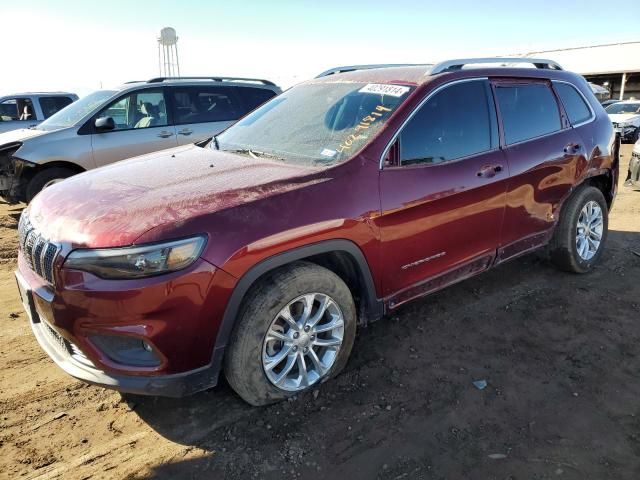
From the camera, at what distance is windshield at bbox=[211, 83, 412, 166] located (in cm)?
306

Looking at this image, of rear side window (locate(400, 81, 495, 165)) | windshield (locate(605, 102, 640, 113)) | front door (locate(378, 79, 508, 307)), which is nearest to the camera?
front door (locate(378, 79, 508, 307))

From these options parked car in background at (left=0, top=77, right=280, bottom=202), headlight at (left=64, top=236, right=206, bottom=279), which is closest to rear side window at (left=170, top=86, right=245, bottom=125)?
parked car in background at (left=0, top=77, right=280, bottom=202)

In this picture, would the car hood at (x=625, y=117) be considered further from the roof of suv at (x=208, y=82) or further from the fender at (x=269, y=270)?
the fender at (x=269, y=270)

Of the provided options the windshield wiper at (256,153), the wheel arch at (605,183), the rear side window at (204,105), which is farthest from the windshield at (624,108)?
the windshield wiper at (256,153)

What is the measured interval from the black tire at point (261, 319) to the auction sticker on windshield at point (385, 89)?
1.32 m

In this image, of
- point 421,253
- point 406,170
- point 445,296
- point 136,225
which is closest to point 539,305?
point 445,296

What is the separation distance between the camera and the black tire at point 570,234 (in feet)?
14.3

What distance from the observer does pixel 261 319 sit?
253 cm

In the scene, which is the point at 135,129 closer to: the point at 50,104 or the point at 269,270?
the point at 269,270

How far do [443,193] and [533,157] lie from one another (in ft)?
3.75

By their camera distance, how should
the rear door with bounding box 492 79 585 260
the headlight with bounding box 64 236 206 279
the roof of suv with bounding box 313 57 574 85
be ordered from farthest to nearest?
the rear door with bounding box 492 79 585 260 < the roof of suv with bounding box 313 57 574 85 < the headlight with bounding box 64 236 206 279

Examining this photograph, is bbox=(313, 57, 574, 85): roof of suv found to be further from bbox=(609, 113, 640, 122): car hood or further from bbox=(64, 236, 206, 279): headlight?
bbox=(609, 113, 640, 122): car hood

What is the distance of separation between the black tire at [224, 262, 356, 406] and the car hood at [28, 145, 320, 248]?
451 millimetres

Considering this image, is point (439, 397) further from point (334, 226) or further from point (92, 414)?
point (92, 414)
